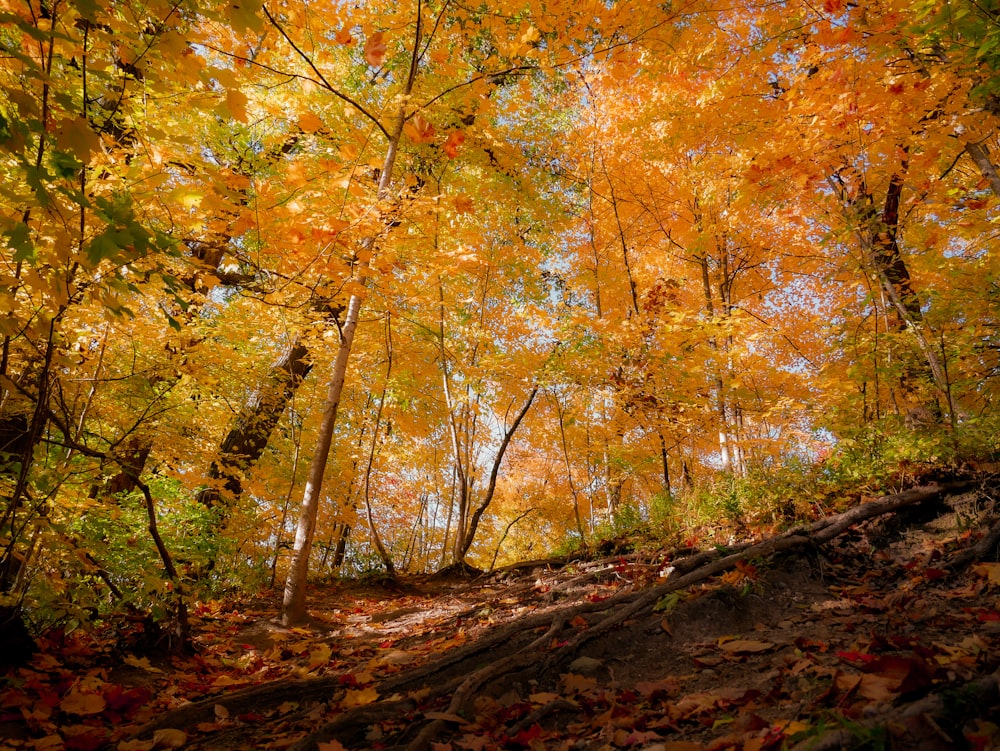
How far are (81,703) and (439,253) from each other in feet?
14.0

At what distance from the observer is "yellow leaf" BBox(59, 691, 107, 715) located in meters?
2.86

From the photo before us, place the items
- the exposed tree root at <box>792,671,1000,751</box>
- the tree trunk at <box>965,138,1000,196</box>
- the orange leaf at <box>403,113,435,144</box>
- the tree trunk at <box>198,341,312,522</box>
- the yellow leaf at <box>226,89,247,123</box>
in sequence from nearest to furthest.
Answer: the exposed tree root at <box>792,671,1000,751</box>
the yellow leaf at <box>226,89,247,123</box>
the orange leaf at <box>403,113,435,144</box>
the tree trunk at <box>965,138,1000,196</box>
the tree trunk at <box>198,341,312,522</box>

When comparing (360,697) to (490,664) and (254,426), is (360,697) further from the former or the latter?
(254,426)

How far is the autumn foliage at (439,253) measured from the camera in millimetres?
2834

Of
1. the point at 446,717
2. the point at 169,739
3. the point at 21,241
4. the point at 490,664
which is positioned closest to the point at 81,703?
the point at 169,739

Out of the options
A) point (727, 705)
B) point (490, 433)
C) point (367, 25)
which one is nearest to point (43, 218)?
point (727, 705)

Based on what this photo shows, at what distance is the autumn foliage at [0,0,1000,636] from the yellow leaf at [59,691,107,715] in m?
0.57

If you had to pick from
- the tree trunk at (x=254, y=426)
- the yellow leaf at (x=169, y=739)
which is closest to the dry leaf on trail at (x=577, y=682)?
the yellow leaf at (x=169, y=739)

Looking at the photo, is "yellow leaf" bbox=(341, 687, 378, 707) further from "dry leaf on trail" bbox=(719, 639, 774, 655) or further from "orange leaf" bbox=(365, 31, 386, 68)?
"orange leaf" bbox=(365, 31, 386, 68)

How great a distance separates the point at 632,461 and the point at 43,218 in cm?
896

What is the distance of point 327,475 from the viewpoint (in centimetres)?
1141

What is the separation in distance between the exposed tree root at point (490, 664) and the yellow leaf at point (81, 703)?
0.41m

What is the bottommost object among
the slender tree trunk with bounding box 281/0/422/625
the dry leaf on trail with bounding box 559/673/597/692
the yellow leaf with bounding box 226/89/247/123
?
the dry leaf on trail with bounding box 559/673/597/692

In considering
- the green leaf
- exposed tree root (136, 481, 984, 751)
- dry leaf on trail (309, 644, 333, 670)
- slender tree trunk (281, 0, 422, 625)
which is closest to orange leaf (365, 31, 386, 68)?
slender tree trunk (281, 0, 422, 625)
